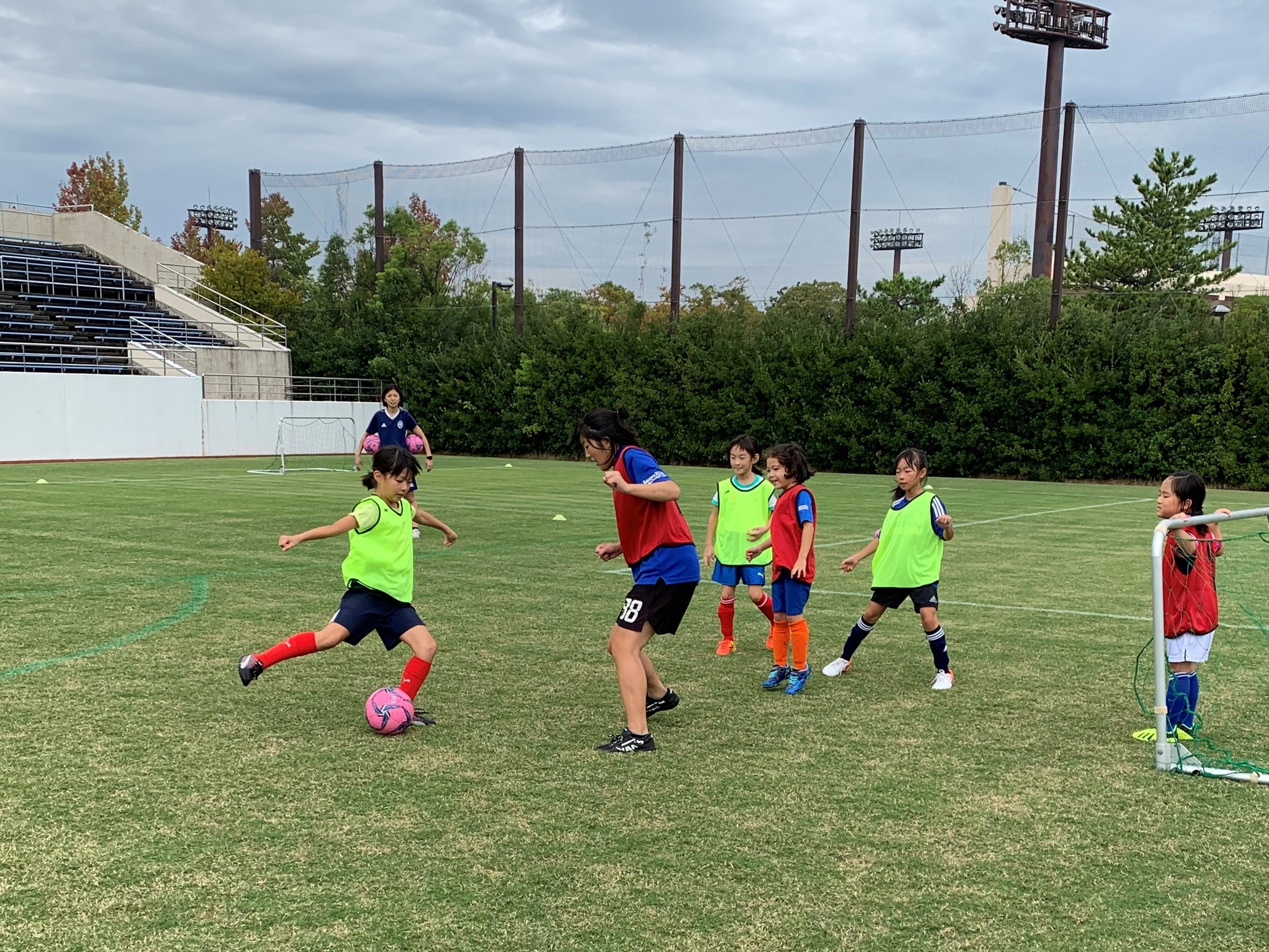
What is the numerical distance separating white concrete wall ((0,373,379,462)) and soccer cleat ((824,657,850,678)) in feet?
89.6

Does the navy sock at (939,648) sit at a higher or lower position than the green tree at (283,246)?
lower

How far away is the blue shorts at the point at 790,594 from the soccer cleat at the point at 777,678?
0.34m

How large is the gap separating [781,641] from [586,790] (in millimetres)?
2339

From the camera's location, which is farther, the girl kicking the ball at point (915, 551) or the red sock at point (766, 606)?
the red sock at point (766, 606)

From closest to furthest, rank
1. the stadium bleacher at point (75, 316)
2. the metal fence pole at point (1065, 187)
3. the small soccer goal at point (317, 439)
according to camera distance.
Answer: the metal fence pole at point (1065, 187)
the stadium bleacher at point (75, 316)
the small soccer goal at point (317, 439)

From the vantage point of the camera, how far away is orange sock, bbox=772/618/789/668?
682cm

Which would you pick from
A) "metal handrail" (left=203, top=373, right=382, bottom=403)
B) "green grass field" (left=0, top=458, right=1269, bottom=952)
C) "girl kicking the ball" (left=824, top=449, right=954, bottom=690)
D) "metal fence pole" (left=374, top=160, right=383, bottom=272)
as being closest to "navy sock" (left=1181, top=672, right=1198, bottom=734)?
"green grass field" (left=0, top=458, right=1269, bottom=952)

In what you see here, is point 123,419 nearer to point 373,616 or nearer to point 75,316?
point 75,316

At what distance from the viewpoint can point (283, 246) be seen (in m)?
58.4

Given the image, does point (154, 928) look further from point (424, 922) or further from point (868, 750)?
point (868, 750)

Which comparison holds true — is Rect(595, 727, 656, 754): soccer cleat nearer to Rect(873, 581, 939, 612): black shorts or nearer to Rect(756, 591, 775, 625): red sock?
Rect(873, 581, 939, 612): black shorts

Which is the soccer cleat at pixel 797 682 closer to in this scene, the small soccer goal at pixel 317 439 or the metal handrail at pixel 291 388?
the small soccer goal at pixel 317 439

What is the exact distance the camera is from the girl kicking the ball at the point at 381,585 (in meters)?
5.76

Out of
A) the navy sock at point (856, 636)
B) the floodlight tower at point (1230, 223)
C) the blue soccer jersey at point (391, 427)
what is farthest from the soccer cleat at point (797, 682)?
the floodlight tower at point (1230, 223)
